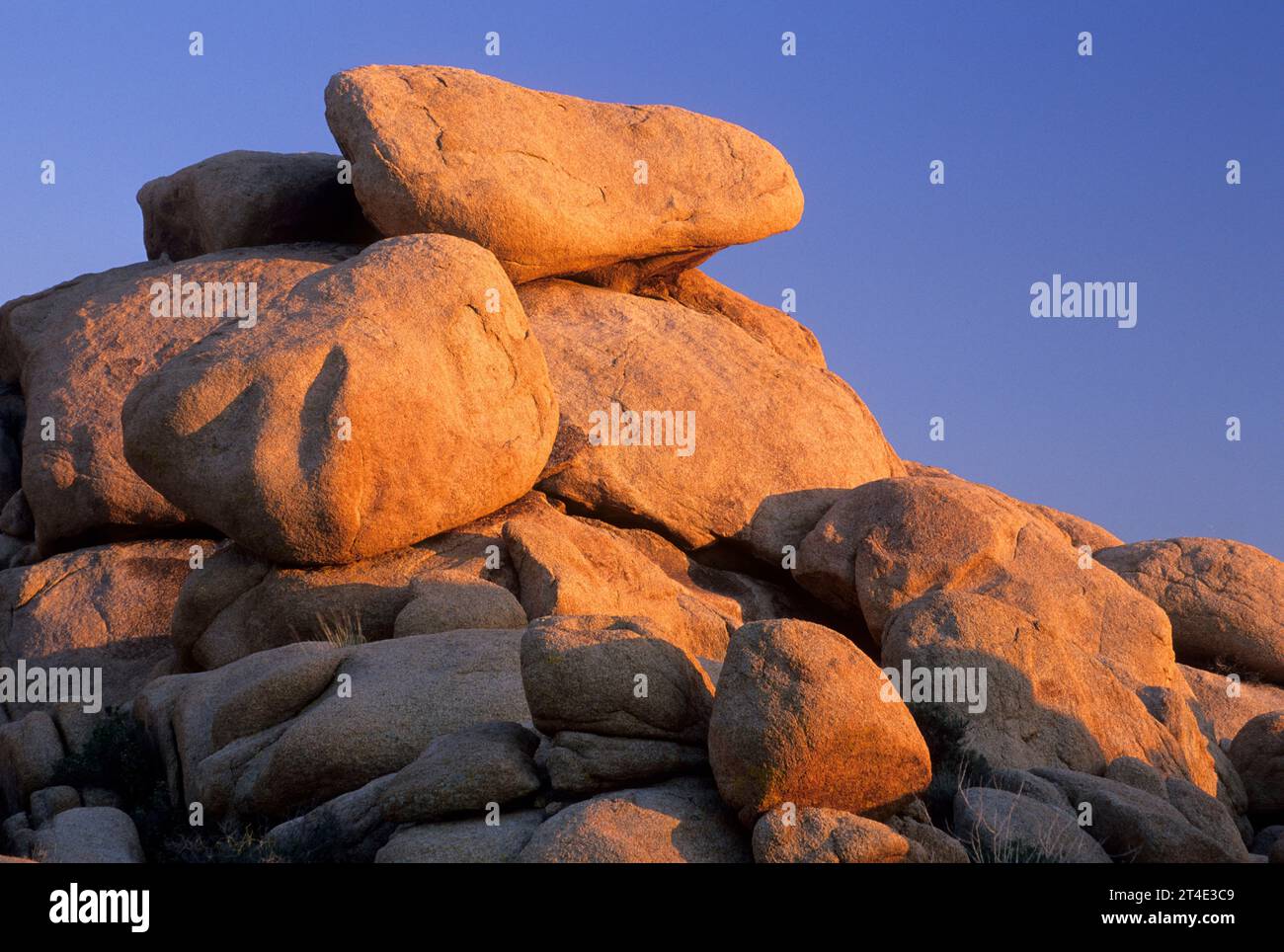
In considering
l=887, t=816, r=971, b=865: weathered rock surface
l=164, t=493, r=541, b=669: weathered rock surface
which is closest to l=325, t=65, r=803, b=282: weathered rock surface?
l=164, t=493, r=541, b=669: weathered rock surface

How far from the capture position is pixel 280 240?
78.5 feet

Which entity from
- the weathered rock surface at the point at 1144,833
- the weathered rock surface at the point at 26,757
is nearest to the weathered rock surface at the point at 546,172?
the weathered rock surface at the point at 26,757

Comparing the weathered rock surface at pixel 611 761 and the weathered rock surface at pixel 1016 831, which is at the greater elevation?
the weathered rock surface at pixel 611 761

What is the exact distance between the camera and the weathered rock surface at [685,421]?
849 inches

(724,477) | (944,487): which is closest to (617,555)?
(724,477)

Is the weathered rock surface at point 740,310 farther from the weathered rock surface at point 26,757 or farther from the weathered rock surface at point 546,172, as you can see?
the weathered rock surface at point 26,757

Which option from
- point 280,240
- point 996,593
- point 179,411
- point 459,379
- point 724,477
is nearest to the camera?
point 179,411

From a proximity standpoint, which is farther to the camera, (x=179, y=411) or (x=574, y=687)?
(x=179, y=411)

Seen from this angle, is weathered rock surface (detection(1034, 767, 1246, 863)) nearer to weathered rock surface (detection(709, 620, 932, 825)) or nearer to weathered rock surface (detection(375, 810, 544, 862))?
weathered rock surface (detection(709, 620, 932, 825))

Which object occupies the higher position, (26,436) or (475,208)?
(475,208)

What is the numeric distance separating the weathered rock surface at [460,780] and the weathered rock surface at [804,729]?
1.63 meters

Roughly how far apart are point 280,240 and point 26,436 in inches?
214

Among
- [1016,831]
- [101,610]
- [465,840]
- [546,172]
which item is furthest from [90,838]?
[546,172]
